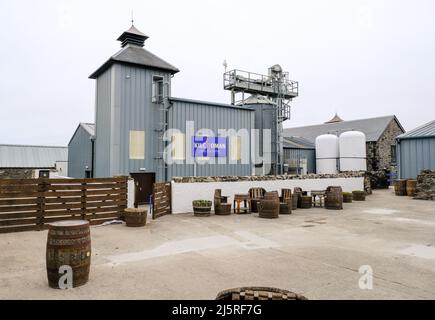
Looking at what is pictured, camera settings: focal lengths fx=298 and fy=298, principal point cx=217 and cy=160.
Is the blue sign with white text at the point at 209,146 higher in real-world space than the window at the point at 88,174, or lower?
higher

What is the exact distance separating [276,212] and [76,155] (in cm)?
1871

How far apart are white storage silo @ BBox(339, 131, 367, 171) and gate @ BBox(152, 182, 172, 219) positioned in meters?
21.2

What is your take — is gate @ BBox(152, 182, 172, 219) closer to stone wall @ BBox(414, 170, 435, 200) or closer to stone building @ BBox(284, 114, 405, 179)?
stone wall @ BBox(414, 170, 435, 200)

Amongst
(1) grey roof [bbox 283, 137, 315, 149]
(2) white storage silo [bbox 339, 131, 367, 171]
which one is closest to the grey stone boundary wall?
(2) white storage silo [bbox 339, 131, 367, 171]

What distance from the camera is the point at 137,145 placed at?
1772 centimetres

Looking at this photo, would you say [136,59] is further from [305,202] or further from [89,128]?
[305,202]

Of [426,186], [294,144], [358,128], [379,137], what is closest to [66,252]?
[426,186]

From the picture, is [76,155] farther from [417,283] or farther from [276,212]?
[417,283]

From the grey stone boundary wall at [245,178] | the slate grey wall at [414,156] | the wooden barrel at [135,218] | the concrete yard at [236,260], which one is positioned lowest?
the concrete yard at [236,260]

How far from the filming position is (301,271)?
6.12m

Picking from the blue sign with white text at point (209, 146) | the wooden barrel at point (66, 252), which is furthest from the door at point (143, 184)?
the wooden barrel at point (66, 252)

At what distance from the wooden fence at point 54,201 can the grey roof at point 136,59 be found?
28.9 feet

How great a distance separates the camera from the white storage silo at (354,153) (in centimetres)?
2909

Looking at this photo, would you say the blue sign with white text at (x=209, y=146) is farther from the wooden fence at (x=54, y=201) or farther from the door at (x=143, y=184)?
the wooden fence at (x=54, y=201)
